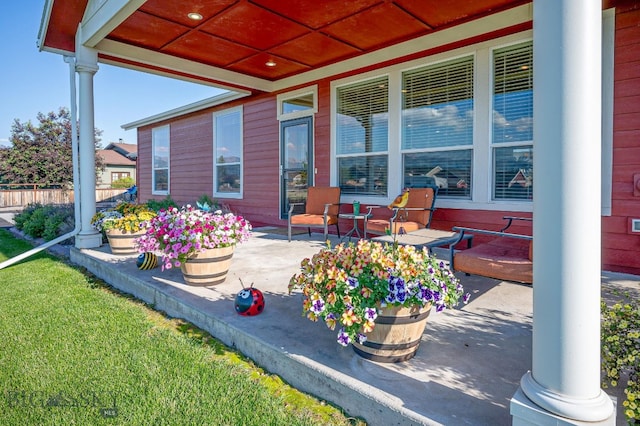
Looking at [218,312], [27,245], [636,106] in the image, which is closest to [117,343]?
[218,312]

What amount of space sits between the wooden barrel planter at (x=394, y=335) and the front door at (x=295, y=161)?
4.80m

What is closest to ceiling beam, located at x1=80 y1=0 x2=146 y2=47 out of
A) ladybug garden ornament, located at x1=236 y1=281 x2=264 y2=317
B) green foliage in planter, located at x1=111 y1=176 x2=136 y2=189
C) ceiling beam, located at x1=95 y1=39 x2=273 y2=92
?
ceiling beam, located at x1=95 y1=39 x2=273 y2=92

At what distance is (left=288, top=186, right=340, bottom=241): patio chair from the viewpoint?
535 centimetres

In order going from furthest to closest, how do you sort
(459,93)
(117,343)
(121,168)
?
(121,168), (459,93), (117,343)

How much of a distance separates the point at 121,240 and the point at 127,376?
112 inches

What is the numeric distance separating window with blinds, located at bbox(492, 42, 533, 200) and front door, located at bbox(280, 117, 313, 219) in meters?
3.03

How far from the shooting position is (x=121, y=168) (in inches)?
1241

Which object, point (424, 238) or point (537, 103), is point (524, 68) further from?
point (537, 103)

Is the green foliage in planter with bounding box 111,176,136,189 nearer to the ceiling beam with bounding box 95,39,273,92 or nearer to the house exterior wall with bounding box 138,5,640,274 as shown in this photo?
the house exterior wall with bounding box 138,5,640,274

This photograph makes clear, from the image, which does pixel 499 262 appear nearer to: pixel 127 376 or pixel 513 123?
pixel 127 376

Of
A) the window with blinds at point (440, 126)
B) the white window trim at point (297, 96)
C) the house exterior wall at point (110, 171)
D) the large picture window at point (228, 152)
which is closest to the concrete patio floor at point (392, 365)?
the window with blinds at point (440, 126)

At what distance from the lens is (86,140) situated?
5.14 m

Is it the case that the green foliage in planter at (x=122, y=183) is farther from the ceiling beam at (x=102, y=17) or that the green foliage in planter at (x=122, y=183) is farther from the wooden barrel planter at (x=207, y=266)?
the wooden barrel planter at (x=207, y=266)

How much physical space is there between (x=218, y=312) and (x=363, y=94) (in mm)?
4178
